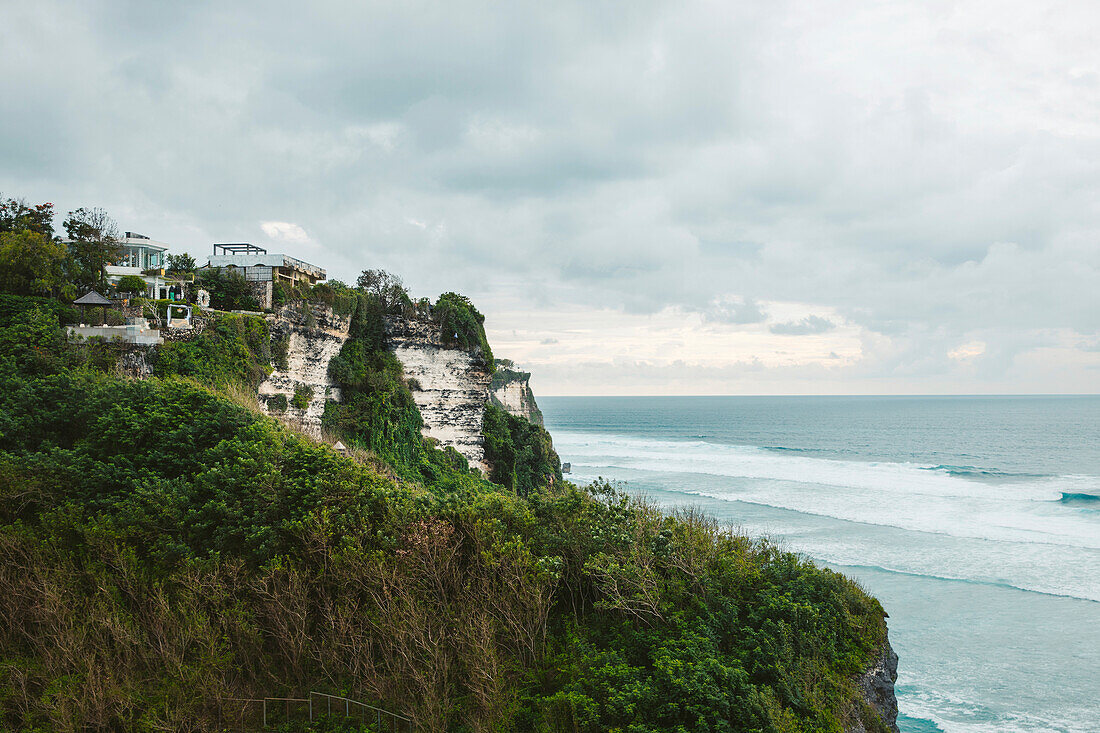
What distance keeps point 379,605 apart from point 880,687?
1008cm

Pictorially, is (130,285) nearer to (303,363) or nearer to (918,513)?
(303,363)

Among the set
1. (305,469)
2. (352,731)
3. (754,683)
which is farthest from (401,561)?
(754,683)

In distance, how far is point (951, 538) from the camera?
31.9 meters

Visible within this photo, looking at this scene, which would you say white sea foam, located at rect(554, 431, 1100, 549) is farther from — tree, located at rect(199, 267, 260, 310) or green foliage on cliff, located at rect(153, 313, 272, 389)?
tree, located at rect(199, 267, 260, 310)

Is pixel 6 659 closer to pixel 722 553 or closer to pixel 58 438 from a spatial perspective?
pixel 58 438

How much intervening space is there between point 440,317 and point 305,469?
21018 mm

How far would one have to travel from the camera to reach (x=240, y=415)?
1595cm

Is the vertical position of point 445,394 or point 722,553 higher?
point 445,394

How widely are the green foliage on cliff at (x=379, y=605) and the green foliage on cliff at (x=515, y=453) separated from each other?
2170 centimetres

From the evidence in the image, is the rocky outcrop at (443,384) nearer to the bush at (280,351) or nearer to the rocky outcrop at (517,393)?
the bush at (280,351)

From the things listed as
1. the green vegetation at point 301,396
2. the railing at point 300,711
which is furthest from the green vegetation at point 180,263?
the railing at point 300,711

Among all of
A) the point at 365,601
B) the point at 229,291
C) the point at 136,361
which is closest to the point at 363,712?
the point at 365,601

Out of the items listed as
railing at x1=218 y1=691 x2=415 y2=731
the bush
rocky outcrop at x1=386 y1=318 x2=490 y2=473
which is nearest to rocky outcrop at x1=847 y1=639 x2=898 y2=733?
railing at x1=218 y1=691 x2=415 y2=731

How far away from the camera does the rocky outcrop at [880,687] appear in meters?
11.6
